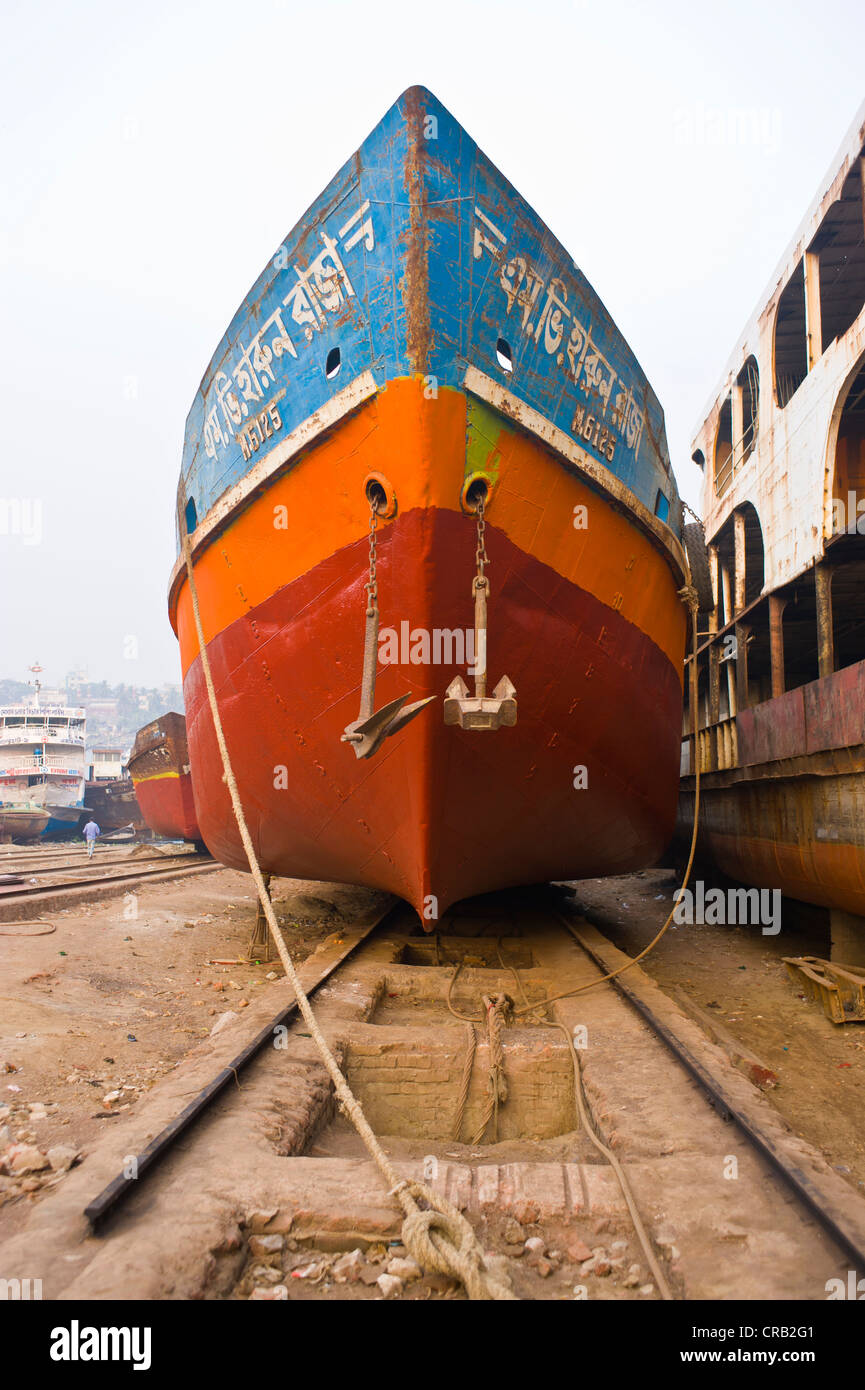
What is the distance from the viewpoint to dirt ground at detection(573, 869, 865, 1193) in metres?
3.03

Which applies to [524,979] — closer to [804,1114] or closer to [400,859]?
[400,859]

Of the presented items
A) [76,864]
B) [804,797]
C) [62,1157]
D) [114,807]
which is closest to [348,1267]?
[62,1157]

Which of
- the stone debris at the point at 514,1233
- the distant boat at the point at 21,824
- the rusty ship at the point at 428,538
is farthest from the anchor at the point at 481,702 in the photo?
the distant boat at the point at 21,824

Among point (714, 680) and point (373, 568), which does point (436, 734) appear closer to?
point (373, 568)

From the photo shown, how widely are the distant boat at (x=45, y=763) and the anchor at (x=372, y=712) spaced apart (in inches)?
990

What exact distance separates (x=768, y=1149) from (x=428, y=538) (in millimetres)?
2839

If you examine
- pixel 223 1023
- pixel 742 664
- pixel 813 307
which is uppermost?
pixel 813 307

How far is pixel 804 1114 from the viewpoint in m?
3.08

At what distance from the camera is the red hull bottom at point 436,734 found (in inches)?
154

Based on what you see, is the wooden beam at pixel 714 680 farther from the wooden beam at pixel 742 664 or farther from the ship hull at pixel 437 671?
the ship hull at pixel 437 671

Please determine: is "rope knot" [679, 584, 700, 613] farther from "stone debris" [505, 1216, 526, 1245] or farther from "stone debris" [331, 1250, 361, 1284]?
"stone debris" [331, 1250, 361, 1284]

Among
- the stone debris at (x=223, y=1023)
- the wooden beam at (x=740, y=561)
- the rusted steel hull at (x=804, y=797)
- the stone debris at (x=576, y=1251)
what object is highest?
the wooden beam at (x=740, y=561)

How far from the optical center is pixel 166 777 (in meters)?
13.9

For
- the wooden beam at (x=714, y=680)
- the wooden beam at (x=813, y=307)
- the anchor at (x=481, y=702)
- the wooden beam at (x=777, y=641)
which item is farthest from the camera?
the wooden beam at (x=714, y=680)
